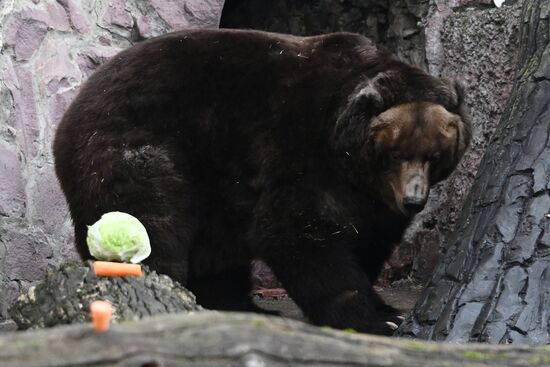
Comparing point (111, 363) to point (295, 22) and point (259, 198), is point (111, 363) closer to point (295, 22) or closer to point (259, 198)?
point (259, 198)

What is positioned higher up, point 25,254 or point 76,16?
point 76,16

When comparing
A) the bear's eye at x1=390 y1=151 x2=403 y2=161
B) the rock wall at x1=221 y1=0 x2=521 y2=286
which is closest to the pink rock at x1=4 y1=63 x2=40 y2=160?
the rock wall at x1=221 y1=0 x2=521 y2=286

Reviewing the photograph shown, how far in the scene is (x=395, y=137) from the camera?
16.8 ft

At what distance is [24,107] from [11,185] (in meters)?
0.50

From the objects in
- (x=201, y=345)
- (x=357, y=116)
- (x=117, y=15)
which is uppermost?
(x=117, y=15)

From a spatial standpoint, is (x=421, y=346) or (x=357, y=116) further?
(x=357, y=116)

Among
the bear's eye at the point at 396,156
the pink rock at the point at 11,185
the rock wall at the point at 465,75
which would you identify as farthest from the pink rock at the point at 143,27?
the bear's eye at the point at 396,156

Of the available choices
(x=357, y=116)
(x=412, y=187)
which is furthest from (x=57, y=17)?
(x=412, y=187)

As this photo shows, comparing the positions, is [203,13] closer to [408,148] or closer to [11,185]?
[11,185]

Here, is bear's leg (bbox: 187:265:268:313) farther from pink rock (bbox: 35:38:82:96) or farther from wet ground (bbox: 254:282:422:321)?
pink rock (bbox: 35:38:82:96)

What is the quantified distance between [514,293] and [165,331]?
115 inches

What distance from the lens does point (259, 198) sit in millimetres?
5371

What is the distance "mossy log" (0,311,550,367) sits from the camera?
1.87 metres

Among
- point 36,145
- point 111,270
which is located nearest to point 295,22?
point 36,145
